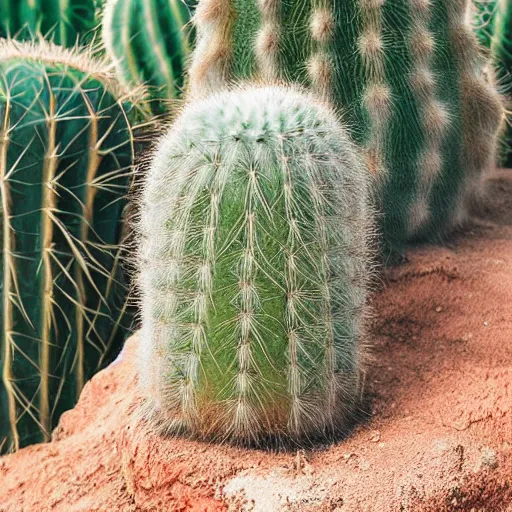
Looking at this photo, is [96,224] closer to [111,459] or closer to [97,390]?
[97,390]

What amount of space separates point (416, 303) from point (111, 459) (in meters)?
1.01

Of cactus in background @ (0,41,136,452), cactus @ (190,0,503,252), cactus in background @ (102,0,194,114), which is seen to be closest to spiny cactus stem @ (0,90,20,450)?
cactus in background @ (0,41,136,452)

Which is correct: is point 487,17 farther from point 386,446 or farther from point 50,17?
point 386,446

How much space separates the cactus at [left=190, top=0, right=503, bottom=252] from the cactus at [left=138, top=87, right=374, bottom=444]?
23.5 inches

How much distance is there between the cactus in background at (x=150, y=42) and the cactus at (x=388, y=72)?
0.75 m

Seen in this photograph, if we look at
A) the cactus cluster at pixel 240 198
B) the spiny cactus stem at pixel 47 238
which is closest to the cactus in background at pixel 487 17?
the cactus cluster at pixel 240 198

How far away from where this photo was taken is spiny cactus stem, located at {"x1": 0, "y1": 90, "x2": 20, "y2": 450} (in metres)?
2.84

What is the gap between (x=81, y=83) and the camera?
301 cm

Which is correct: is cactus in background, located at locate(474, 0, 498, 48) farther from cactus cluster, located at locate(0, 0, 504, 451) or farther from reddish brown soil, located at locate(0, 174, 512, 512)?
reddish brown soil, located at locate(0, 174, 512, 512)

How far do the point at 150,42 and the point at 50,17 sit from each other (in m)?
0.92

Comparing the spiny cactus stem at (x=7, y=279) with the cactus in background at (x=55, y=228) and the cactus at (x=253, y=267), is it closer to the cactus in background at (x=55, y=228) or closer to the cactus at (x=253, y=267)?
the cactus in background at (x=55, y=228)

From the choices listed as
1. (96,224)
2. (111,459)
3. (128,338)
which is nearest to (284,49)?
(96,224)

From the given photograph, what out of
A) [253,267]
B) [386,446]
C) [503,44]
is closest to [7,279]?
[253,267]

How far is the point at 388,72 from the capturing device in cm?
288
